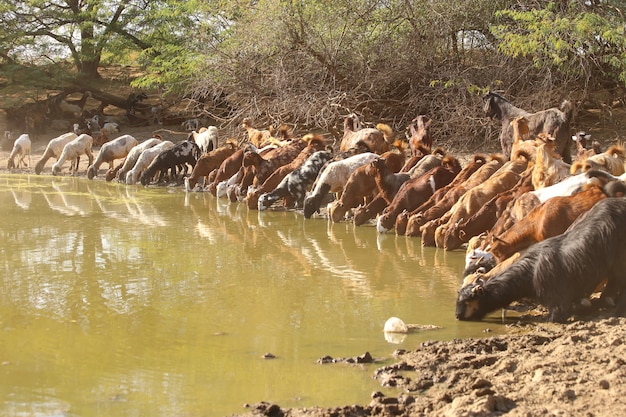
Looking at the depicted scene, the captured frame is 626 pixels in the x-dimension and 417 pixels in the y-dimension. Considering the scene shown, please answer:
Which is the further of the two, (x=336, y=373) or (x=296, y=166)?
(x=296, y=166)

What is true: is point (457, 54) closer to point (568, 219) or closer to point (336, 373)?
point (568, 219)

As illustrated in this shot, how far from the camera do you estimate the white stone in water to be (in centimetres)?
665

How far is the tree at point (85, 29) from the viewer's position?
27.1 meters

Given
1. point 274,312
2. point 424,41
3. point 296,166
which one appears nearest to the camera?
point 274,312

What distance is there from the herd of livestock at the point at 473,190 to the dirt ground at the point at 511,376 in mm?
452

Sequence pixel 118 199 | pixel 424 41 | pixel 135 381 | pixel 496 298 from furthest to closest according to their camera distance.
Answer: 1. pixel 424 41
2. pixel 118 199
3. pixel 496 298
4. pixel 135 381

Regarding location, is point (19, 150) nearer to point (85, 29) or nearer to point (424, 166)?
point (85, 29)

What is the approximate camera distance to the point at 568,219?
25.6ft

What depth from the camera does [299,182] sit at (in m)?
14.5

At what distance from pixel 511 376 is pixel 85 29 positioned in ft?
84.1

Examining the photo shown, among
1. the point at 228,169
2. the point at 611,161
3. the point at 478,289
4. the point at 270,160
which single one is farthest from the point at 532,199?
the point at 228,169

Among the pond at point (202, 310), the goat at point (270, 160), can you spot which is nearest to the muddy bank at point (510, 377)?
the pond at point (202, 310)

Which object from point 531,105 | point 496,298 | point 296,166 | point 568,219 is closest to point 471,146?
point 531,105

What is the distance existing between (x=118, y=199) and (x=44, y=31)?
542 inches
